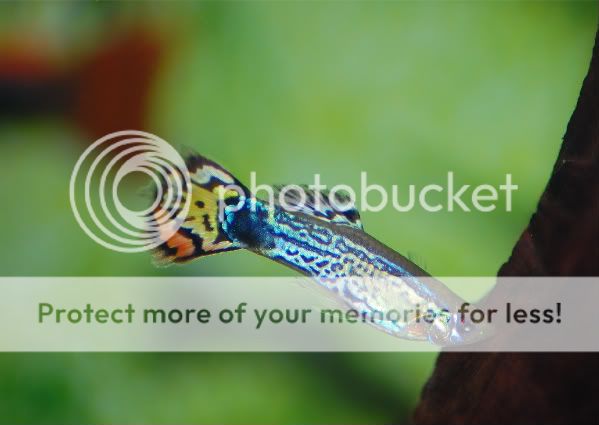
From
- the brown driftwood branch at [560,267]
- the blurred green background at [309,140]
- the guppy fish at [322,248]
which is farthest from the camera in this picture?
the blurred green background at [309,140]

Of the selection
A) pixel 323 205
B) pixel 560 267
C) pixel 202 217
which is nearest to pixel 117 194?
pixel 202 217

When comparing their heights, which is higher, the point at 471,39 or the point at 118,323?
the point at 471,39

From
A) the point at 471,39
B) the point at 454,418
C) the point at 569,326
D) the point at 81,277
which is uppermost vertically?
the point at 471,39

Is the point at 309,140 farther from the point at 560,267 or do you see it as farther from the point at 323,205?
the point at 560,267

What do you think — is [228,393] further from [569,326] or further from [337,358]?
[569,326]

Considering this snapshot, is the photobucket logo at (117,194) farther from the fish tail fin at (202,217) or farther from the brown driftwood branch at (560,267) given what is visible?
the brown driftwood branch at (560,267)

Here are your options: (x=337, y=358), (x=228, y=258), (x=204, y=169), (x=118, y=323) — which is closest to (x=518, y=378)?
(x=204, y=169)

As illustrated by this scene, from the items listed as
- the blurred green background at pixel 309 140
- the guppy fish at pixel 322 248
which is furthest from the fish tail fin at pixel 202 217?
the blurred green background at pixel 309 140
